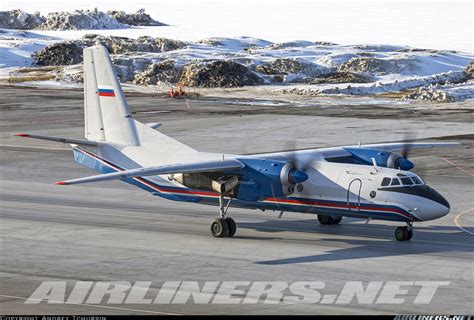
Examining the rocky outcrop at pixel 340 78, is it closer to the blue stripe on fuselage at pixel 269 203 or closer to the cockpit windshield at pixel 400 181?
the blue stripe on fuselage at pixel 269 203

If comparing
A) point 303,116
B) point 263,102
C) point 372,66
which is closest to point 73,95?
point 263,102

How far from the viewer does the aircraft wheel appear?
34.5m

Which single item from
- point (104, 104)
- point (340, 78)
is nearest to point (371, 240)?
point (104, 104)

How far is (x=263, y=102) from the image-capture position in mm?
98062

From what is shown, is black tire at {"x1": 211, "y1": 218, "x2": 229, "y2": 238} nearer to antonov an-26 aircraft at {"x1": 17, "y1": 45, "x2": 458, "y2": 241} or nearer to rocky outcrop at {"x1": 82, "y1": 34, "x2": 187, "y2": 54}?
antonov an-26 aircraft at {"x1": 17, "y1": 45, "x2": 458, "y2": 241}

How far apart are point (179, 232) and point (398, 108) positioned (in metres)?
57.9

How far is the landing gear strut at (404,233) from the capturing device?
113 ft

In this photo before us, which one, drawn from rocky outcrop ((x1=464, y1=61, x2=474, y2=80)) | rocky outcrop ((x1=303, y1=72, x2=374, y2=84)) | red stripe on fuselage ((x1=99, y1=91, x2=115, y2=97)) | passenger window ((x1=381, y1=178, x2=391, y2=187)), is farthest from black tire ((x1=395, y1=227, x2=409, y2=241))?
rocky outcrop ((x1=464, y1=61, x2=474, y2=80))

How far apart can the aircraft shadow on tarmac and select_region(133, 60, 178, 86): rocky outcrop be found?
277 ft

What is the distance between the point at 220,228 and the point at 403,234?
22.9 feet

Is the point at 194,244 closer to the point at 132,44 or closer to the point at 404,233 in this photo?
the point at 404,233

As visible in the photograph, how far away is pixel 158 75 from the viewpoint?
404 ft

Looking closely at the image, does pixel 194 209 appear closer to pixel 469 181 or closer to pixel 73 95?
pixel 469 181

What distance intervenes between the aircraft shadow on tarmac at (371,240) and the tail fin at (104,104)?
21.6 feet
